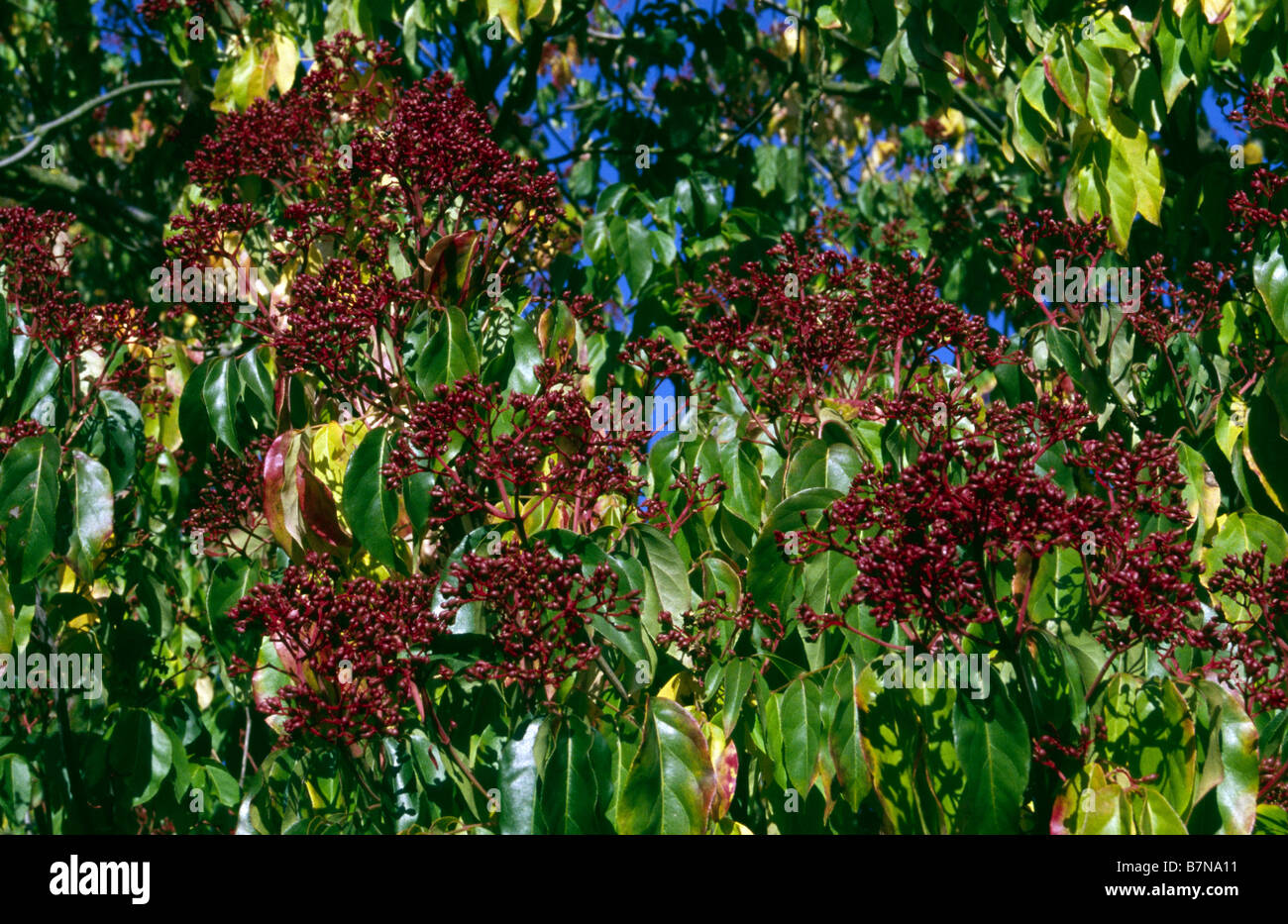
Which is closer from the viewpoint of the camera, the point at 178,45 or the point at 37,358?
the point at 37,358

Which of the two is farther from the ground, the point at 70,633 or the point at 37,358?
the point at 37,358

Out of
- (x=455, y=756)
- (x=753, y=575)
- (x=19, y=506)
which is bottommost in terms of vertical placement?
(x=455, y=756)

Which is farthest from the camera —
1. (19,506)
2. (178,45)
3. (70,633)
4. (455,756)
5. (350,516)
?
(178,45)

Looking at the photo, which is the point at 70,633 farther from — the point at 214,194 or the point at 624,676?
the point at 624,676

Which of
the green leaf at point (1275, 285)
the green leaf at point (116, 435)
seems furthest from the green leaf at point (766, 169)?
the green leaf at point (116, 435)

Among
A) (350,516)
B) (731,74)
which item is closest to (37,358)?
(350,516)

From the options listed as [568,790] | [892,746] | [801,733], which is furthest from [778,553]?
[568,790]

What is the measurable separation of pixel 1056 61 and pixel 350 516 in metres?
2.21

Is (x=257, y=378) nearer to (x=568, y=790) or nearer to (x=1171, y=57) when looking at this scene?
(x=568, y=790)

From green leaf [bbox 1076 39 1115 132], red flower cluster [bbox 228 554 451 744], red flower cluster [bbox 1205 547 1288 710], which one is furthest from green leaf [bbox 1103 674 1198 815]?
green leaf [bbox 1076 39 1115 132]

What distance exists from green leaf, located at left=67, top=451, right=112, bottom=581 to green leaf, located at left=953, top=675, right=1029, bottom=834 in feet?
7.05

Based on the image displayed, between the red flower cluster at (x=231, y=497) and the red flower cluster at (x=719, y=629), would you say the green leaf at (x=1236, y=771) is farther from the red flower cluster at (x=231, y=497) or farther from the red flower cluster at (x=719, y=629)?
the red flower cluster at (x=231, y=497)

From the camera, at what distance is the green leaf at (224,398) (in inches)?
122

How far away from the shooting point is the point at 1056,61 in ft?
10.9
